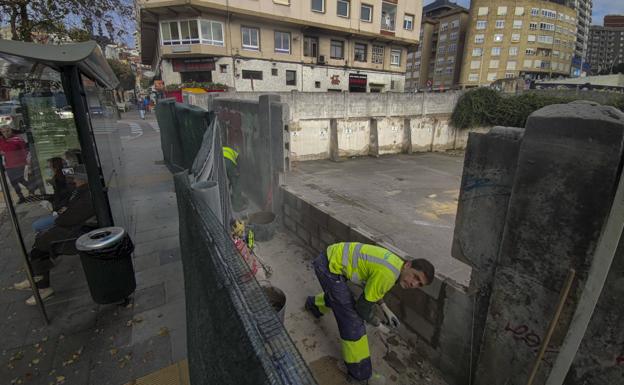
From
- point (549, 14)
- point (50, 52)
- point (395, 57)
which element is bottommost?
point (50, 52)

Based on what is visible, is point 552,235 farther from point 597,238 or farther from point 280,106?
point 280,106

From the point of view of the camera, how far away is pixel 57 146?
17.2 feet

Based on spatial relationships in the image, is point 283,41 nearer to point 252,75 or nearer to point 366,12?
point 252,75

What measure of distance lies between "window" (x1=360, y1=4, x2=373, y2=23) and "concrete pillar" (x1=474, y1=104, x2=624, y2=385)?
3154 centimetres

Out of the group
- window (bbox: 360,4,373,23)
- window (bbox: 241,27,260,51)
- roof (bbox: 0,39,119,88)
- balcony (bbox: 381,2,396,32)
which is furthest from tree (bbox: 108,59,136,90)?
roof (bbox: 0,39,119,88)

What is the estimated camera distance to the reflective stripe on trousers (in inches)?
113

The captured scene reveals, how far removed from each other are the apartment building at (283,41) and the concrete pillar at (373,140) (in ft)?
46.9

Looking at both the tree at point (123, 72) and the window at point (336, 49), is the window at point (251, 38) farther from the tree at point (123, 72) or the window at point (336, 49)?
the tree at point (123, 72)

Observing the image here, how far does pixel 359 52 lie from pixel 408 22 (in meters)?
7.19

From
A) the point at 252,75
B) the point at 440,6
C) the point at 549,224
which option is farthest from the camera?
the point at 440,6

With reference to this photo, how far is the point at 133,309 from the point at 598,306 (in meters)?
4.33

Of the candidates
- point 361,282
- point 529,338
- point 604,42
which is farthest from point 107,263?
point 604,42

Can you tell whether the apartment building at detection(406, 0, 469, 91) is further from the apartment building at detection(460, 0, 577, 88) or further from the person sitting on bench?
the person sitting on bench

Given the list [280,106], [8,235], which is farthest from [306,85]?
[8,235]
